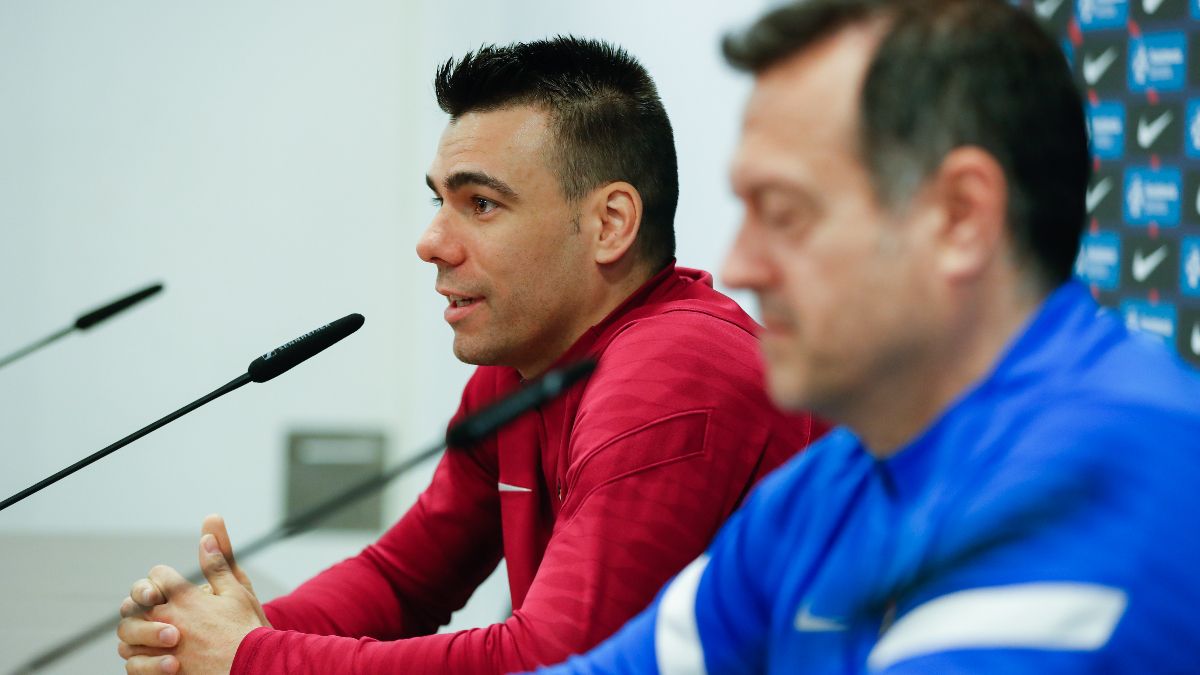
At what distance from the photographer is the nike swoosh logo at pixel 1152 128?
182cm

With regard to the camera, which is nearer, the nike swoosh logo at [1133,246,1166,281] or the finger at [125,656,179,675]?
the finger at [125,656,179,675]

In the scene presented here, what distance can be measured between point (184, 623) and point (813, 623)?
71cm

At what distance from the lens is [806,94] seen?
2.30 ft

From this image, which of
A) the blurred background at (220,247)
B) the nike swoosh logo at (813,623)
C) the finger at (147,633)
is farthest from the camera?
the blurred background at (220,247)

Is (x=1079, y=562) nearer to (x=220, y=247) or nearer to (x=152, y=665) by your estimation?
(x=152, y=665)

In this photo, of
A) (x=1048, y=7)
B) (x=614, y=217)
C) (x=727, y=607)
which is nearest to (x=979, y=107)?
(x=727, y=607)

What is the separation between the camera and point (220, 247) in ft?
11.2

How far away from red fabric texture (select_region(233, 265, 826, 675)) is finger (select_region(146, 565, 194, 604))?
96 millimetres

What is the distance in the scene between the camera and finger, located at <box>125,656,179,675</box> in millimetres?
1207

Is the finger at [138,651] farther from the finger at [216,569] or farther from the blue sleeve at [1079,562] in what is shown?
the blue sleeve at [1079,562]

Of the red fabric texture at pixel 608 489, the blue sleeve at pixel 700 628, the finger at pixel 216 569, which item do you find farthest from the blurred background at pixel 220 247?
the blue sleeve at pixel 700 628

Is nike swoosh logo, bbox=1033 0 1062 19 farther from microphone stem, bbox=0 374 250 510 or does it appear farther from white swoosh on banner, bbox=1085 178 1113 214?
microphone stem, bbox=0 374 250 510

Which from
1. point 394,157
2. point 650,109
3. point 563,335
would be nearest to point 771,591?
point 563,335

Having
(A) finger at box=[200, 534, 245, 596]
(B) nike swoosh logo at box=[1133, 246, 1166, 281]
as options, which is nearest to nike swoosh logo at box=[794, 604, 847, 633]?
(A) finger at box=[200, 534, 245, 596]
